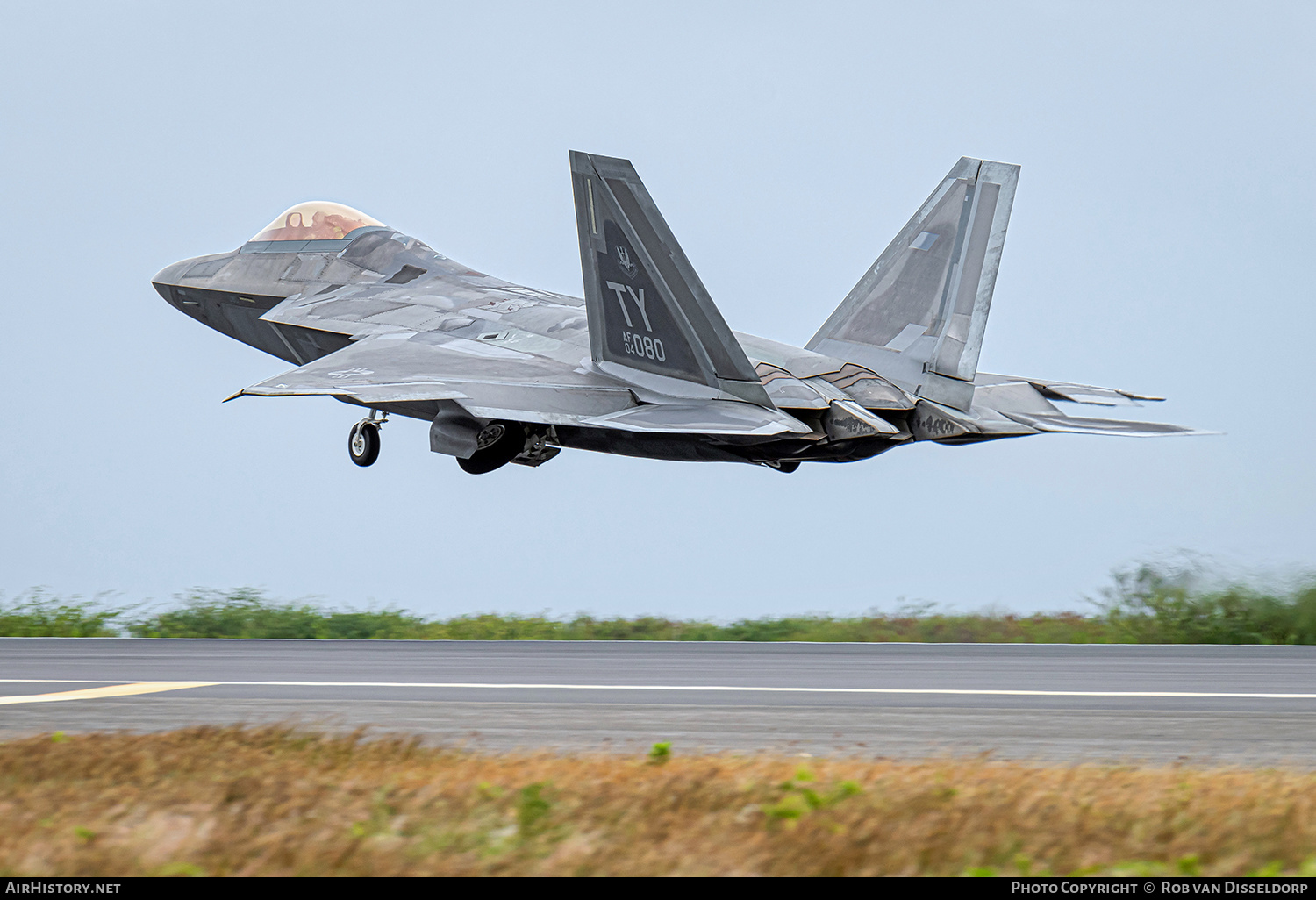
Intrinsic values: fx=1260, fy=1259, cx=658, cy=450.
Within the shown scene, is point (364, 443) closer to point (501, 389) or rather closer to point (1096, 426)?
point (501, 389)

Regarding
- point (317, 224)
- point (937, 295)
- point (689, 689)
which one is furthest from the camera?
point (317, 224)

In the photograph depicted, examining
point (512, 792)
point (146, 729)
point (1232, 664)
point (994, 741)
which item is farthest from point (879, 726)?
point (1232, 664)

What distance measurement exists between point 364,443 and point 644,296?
4.99m

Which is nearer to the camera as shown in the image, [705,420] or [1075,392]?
[705,420]

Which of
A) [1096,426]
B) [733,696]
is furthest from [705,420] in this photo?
[1096,426]

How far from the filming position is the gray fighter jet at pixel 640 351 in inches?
627

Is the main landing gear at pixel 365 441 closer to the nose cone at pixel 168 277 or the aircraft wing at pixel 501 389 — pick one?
the aircraft wing at pixel 501 389

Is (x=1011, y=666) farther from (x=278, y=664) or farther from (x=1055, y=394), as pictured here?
(x=278, y=664)

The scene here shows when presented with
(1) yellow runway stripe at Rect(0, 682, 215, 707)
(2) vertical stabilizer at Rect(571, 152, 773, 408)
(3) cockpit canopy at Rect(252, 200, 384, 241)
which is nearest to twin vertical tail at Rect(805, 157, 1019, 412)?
(2) vertical stabilizer at Rect(571, 152, 773, 408)

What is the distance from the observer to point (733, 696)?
13.2 meters

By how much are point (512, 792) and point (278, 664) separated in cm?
1184

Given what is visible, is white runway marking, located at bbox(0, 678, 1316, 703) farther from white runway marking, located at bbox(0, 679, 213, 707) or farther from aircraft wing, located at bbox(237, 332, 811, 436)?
aircraft wing, located at bbox(237, 332, 811, 436)

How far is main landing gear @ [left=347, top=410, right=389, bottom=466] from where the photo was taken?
60.1 ft

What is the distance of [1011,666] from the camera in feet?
55.9
